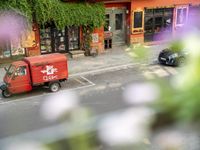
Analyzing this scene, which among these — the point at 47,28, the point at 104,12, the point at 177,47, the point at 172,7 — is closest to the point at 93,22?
the point at 104,12

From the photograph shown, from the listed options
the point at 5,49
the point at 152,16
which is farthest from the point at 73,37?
the point at 152,16


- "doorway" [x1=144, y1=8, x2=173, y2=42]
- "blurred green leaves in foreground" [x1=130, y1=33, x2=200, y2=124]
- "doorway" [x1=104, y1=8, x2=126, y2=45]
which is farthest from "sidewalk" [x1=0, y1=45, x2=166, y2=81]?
"blurred green leaves in foreground" [x1=130, y1=33, x2=200, y2=124]

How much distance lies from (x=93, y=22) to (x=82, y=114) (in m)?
20.4

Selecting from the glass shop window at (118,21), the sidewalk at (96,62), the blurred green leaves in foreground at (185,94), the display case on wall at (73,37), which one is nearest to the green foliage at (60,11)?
the display case on wall at (73,37)

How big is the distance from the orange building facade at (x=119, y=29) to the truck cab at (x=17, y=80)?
4899 millimetres

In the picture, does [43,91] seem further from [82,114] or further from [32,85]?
[82,114]

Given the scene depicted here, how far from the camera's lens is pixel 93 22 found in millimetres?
21109

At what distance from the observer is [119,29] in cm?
2356

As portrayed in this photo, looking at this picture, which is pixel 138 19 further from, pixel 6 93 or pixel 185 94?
pixel 185 94

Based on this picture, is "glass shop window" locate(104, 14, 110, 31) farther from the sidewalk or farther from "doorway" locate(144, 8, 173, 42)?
"doorway" locate(144, 8, 173, 42)

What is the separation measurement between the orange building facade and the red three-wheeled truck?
187 inches

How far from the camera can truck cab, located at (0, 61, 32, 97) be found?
15078mm

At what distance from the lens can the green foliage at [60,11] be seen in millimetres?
18297

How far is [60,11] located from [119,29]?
196 inches
